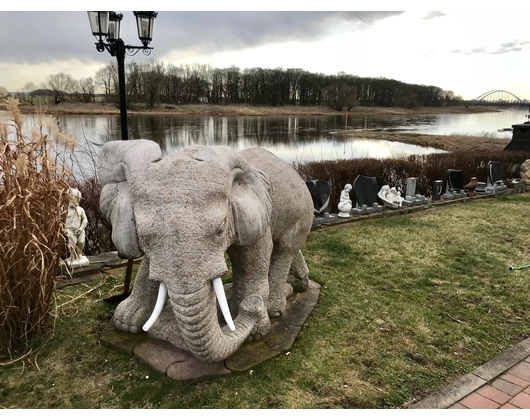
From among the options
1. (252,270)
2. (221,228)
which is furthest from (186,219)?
(252,270)

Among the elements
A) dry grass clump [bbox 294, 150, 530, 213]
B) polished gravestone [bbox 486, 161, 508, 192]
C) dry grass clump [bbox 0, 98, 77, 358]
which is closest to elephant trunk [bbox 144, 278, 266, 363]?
dry grass clump [bbox 0, 98, 77, 358]

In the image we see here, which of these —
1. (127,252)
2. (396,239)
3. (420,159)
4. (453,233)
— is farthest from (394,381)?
(420,159)

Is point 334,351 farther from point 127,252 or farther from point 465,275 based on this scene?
point 465,275

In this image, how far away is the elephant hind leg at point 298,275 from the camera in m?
4.03

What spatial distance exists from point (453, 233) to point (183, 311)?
584cm

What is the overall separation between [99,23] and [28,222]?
11.5 feet

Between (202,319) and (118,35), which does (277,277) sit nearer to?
(202,319)

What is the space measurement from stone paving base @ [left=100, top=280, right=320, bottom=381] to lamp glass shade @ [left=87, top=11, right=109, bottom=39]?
12.8ft

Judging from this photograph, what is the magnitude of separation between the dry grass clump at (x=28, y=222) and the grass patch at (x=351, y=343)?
0.29 m

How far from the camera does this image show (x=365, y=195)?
7734 mm

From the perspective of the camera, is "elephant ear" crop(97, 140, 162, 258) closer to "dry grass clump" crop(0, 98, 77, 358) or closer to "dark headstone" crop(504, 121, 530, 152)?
"dry grass clump" crop(0, 98, 77, 358)

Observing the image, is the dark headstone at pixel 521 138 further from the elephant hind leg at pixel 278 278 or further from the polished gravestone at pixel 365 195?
the elephant hind leg at pixel 278 278

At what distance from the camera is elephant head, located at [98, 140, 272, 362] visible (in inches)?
82.4

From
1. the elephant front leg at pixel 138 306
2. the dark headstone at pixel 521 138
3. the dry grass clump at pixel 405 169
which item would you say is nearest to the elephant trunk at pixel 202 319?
the elephant front leg at pixel 138 306
